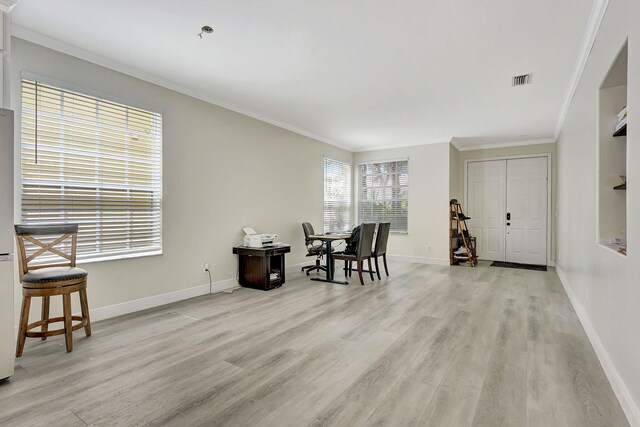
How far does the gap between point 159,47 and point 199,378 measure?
2.92 metres

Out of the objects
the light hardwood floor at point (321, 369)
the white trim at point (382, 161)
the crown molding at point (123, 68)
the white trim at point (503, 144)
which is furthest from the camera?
the white trim at point (382, 161)

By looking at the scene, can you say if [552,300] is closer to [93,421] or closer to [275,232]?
[275,232]

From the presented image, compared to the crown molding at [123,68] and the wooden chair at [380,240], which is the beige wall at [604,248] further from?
the crown molding at [123,68]

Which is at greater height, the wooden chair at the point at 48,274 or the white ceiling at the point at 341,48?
the white ceiling at the point at 341,48

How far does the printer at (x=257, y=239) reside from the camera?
15.0 feet

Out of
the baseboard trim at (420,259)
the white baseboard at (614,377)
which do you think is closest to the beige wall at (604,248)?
the white baseboard at (614,377)

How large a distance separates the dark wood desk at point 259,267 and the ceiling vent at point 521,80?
3603 millimetres

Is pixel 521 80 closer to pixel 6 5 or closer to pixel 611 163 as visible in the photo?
pixel 611 163

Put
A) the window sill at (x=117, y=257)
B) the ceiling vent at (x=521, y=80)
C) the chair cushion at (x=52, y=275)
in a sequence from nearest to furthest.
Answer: the chair cushion at (x=52, y=275)
the window sill at (x=117, y=257)
the ceiling vent at (x=521, y=80)

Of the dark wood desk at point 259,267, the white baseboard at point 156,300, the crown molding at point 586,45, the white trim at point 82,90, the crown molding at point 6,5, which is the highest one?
the crown molding at point 586,45

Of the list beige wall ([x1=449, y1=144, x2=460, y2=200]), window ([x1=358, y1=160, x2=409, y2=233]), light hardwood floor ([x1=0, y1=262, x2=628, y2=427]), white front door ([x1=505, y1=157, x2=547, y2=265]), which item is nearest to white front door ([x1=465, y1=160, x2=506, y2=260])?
white front door ([x1=505, y1=157, x2=547, y2=265])

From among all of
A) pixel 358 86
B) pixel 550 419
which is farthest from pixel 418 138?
pixel 550 419

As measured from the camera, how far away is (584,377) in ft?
7.06

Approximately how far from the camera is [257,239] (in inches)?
180
